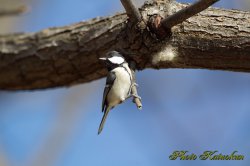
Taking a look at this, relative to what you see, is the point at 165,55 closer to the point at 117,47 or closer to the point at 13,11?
the point at 117,47

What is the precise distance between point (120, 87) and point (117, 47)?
0.34 meters

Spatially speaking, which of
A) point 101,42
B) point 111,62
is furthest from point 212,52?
point 101,42

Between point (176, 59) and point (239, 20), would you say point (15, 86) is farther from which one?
point (239, 20)

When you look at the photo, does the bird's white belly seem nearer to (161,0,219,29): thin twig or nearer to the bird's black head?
the bird's black head

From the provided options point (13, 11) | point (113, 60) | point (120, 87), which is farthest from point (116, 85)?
point (13, 11)

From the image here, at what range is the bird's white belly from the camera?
1736mm

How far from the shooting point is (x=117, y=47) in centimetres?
204

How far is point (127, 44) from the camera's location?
1.98 meters

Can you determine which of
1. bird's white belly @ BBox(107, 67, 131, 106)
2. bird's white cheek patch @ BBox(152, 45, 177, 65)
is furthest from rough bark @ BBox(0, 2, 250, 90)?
bird's white belly @ BBox(107, 67, 131, 106)

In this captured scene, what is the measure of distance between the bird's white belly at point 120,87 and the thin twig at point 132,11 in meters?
0.25

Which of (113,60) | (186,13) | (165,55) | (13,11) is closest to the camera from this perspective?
(186,13)

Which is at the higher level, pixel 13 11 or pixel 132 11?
pixel 13 11

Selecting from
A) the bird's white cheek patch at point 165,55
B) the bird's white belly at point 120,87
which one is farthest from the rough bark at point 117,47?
the bird's white belly at point 120,87

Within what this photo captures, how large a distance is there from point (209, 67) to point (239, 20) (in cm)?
23
